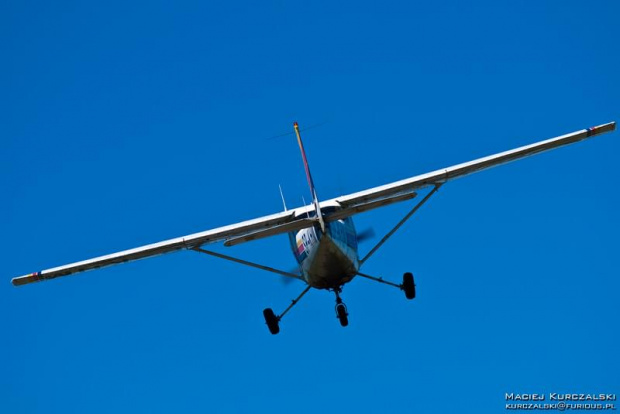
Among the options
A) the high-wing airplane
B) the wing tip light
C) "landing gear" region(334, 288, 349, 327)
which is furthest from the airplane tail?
the wing tip light

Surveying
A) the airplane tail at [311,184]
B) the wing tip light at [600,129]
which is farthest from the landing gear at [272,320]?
the wing tip light at [600,129]

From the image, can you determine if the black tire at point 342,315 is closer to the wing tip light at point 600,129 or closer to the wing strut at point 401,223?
the wing strut at point 401,223

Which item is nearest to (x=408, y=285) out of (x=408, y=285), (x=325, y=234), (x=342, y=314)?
(x=408, y=285)

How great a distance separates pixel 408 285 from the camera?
110ft

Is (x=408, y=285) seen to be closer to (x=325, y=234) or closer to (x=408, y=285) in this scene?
(x=408, y=285)

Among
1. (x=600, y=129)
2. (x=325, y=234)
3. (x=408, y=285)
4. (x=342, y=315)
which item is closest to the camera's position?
(x=325, y=234)

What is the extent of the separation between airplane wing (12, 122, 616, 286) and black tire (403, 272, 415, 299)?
9.06 ft

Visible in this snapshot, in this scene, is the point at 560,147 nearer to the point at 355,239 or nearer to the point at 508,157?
the point at 508,157

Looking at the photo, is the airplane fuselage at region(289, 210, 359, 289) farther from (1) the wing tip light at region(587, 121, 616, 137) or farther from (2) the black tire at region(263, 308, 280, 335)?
(1) the wing tip light at region(587, 121, 616, 137)

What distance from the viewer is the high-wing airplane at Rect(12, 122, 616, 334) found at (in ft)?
94.8

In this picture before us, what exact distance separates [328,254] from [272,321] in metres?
4.62

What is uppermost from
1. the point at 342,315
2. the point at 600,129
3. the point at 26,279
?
the point at 600,129

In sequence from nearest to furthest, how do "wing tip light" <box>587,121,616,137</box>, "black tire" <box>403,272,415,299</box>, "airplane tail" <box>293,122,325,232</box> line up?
"airplane tail" <box>293,122,325,232</box> → "black tire" <box>403,272,415,299</box> → "wing tip light" <box>587,121,616,137</box>

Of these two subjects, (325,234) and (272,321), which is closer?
(325,234)
